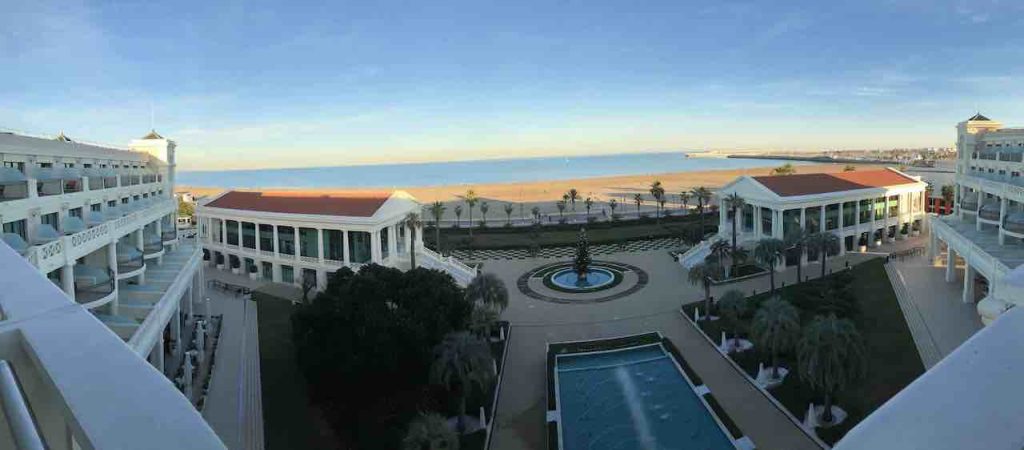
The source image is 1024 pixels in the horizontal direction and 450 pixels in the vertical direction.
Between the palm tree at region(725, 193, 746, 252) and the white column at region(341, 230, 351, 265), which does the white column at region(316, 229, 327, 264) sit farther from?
the palm tree at region(725, 193, 746, 252)

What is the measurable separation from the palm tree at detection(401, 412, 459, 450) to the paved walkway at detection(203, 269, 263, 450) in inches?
221

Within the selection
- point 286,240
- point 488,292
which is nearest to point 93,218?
point 286,240

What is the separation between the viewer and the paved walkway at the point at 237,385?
23.5m

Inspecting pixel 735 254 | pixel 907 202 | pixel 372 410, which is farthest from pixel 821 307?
pixel 907 202

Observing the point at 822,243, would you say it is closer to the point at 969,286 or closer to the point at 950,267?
the point at 950,267

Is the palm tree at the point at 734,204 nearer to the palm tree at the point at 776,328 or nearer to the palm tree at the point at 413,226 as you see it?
the palm tree at the point at 776,328

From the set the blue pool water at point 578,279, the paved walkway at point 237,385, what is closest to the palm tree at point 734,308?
the blue pool water at point 578,279

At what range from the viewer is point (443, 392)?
2645 cm

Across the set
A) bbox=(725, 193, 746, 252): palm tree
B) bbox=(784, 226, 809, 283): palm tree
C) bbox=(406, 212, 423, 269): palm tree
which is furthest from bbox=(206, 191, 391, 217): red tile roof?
bbox=(784, 226, 809, 283): palm tree

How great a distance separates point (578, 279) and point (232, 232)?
30.1m

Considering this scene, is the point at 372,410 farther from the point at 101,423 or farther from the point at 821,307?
the point at 821,307

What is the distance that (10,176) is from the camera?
78.1 ft

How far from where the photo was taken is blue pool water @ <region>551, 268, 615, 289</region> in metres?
46.5

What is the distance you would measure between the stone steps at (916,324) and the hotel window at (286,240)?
41.8 meters
